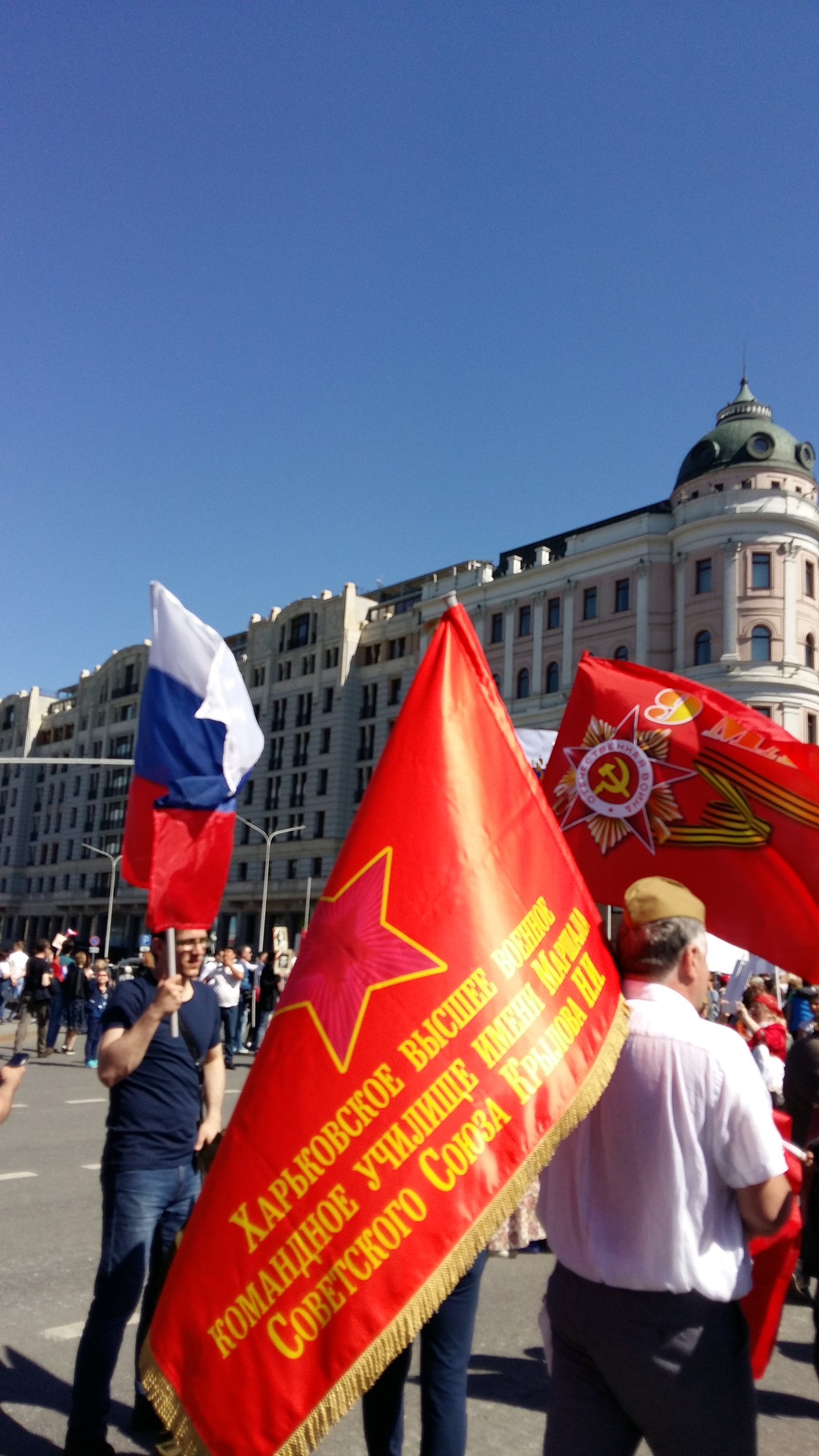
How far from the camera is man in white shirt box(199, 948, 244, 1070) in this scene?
17047mm

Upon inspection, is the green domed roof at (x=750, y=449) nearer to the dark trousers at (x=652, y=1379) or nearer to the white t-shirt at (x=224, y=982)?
the white t-shirt at (x=224, y=982)

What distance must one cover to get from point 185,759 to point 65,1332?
2.68 metres

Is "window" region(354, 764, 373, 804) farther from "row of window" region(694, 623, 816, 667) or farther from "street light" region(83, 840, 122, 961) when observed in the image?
"row of window" region(694, 623, 816, 667)

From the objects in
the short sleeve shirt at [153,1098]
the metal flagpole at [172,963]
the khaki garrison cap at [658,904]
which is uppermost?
the khaki garrison cap at [658,904]

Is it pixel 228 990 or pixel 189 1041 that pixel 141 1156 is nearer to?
pixel 189 1041

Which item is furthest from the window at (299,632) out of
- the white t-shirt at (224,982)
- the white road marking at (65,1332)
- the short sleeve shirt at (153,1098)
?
the short sleeve shirt at (153,1098)

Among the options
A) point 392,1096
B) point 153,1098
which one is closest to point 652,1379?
point 392,1096

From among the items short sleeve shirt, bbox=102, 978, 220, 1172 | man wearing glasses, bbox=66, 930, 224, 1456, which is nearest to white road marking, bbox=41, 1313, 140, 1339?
man wearing glasses, bbox=66, 930, 224, 1456

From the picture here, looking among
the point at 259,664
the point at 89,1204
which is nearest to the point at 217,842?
the point at 89,1204

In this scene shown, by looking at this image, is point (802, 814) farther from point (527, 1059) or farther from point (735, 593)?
point (735, 593)

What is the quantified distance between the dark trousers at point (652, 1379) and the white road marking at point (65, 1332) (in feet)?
10.3

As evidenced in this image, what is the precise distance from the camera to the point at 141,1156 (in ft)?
13.8

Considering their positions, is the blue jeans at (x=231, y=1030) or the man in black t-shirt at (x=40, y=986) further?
the blue jeans at (x=231, y=1030)

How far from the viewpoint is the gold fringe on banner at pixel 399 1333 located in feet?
7.29
